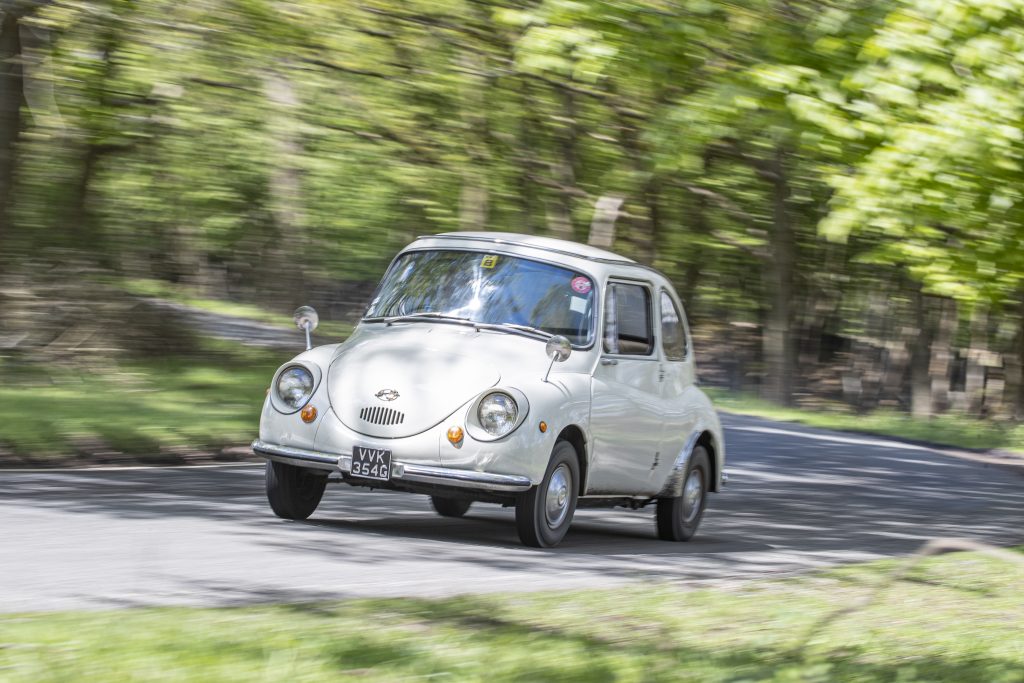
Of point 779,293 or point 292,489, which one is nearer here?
point 292,489

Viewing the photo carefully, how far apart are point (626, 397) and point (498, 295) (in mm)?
1116

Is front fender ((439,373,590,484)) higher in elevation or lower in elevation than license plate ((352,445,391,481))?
higher

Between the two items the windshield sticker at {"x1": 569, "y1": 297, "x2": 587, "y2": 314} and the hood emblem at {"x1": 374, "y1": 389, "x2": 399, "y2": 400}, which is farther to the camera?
the windshield sticker at {"x1": 569, "y1": 297, "x2": 587, "y2": 314}

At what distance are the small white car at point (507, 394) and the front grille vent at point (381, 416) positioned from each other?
0.03 ft

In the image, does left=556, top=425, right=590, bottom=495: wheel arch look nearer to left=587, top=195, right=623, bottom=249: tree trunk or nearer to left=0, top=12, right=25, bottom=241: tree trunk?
left=0, top=12, right=25, bottom=241: tree trunk

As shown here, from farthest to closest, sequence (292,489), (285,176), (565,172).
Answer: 1. (565,172)
2. (285,176)
3. (292,489)

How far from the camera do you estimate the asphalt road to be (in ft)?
25.2

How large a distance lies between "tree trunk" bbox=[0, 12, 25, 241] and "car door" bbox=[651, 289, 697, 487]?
10171mm

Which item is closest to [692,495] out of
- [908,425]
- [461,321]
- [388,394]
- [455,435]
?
[461,321]

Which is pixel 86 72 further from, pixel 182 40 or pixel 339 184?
pixel 339 184

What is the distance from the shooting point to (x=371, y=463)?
30.7 feet

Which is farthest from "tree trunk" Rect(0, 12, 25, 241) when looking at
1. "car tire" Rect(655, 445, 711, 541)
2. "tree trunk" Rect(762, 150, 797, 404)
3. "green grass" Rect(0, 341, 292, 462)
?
"tree trunk" Rect(762, 150, 797, 404)

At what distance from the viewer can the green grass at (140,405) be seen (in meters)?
14.4

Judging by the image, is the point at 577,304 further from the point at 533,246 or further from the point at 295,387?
the point at 295,387
